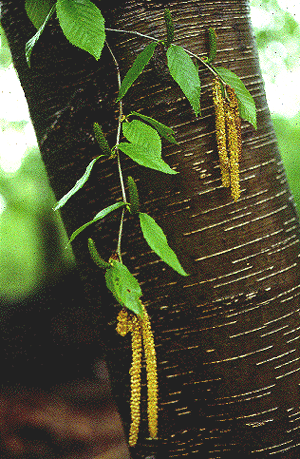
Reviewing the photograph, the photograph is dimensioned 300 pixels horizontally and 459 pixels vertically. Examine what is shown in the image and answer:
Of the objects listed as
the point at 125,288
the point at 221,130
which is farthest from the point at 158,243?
the point at 221,130

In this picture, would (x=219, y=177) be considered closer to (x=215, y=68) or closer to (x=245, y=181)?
(x=245, y=181)

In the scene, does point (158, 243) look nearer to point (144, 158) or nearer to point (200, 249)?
point (144, 158)

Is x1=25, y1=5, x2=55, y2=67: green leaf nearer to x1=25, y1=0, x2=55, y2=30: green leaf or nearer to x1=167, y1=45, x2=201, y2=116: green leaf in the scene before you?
x1=25, y1=0, x2=55, y2=30: green leaf

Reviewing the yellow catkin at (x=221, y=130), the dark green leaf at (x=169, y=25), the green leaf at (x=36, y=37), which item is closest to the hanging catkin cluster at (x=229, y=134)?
the yellow catkin at (x=221, y=130)

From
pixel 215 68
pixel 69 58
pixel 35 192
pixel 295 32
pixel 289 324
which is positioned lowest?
pixel 289 324

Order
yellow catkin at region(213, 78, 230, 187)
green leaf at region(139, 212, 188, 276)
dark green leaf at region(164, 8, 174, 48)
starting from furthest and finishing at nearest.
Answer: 1. yellow catkin at region(213, 78, 230, 187)
2. dark green leaf at region(164, 8, 174, 48)
3. green leaf at region(139, 212, 188, 276)

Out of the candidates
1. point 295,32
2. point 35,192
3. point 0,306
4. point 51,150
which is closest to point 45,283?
point 0,306

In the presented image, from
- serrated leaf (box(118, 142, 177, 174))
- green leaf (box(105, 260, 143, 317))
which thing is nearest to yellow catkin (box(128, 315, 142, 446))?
green leaf (box(105, 260, 143, 317))
